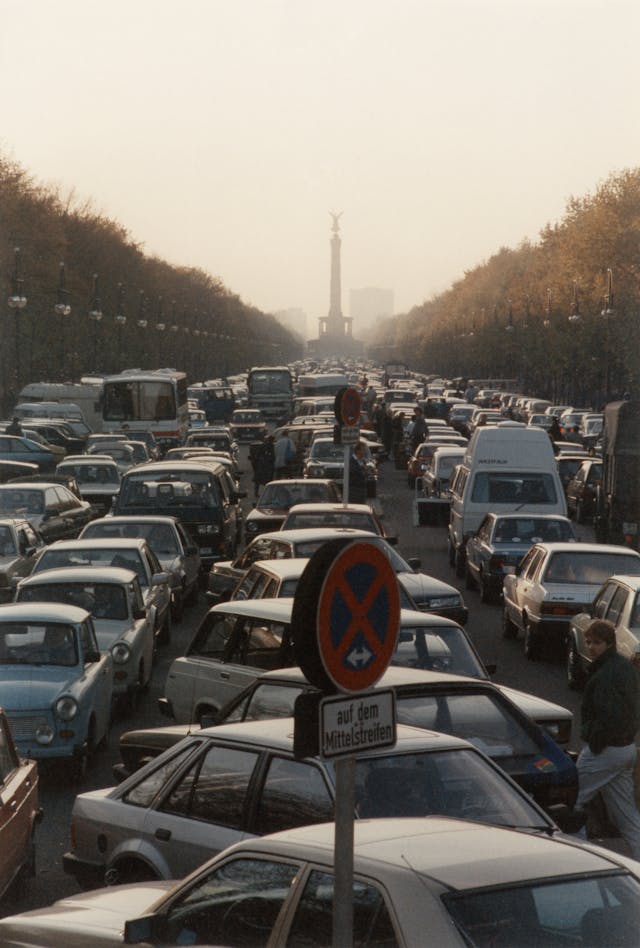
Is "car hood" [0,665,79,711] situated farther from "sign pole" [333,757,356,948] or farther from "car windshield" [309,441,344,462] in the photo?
"car windshield" [309,441,344,462]

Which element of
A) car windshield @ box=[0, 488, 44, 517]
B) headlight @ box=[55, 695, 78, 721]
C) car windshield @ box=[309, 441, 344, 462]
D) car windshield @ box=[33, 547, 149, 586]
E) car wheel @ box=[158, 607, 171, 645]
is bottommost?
car windshield @ box=[309, 441, 344, 462]

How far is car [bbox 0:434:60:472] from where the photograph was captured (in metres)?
42.7

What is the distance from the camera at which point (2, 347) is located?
7531 cm

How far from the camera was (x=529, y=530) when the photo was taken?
81.9 feet

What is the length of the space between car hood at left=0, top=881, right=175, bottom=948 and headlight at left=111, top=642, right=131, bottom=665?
917cm

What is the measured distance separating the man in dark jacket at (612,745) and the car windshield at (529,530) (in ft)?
46.7

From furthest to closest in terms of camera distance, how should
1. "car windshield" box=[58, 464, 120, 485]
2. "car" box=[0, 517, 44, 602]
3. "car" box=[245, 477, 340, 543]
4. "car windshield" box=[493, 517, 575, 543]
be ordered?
1. "car windshield" box=[58, 464, 120, 485]
2. "car" box=[245, 477, 340, 543]
3. "car windshield" box=[493, 517, 575, 543]
4. "car" box=[0, 517, 44, 602]

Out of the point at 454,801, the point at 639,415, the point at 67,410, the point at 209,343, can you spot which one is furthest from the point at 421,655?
the point at 209,343

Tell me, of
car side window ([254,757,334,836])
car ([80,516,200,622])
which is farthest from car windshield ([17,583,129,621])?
car side window ([254,757,334,836])

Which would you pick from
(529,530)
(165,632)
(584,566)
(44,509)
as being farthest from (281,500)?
(584,566)

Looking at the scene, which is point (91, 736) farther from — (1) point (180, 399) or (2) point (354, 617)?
(1) point (180, 399)

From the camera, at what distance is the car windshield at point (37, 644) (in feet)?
47.0

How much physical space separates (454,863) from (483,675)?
700cm

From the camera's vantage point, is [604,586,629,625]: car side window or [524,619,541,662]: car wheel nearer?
[604,586,629,625]: car side window
